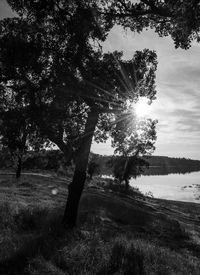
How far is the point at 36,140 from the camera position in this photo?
17.7 metres

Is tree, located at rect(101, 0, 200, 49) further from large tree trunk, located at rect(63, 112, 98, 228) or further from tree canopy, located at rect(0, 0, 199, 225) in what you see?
large tree trunk, located at rect(63, 112, 98, 228)

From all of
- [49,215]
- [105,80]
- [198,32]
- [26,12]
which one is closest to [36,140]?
[49,215]

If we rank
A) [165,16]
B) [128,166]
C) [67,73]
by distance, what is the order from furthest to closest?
[128,166] < [67,73] < [165,16]

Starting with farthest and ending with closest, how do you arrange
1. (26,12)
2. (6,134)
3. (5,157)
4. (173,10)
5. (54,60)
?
(5,157) < (6,134) < (54,60) < (26,12) < (173,10)

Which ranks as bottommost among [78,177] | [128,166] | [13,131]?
[78,177]

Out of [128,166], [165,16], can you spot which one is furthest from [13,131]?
[128,166]

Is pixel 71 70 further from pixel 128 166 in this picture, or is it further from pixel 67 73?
pixel 128 166

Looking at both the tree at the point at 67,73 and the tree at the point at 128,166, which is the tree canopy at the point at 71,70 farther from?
the tree at the point at 128,166

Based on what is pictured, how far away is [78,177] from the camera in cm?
1589

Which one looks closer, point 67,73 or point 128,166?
point 67,73

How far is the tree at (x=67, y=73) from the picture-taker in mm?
13375

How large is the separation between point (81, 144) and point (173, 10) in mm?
8387

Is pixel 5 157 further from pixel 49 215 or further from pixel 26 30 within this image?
pixel 26 30

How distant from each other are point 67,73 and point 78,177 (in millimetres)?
5142
